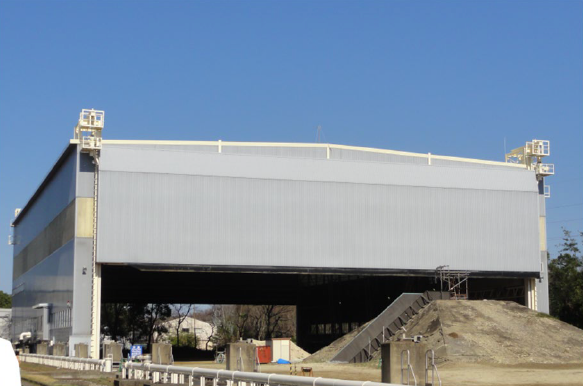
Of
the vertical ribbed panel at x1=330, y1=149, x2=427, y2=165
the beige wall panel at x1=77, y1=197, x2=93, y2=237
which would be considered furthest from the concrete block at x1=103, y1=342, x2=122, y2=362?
the vertical ribbed panel at x1=330, y1=149, x2=427, y2=165

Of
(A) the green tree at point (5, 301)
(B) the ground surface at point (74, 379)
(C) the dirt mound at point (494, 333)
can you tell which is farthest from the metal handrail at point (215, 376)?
(A) the green tree at point (5, 301)

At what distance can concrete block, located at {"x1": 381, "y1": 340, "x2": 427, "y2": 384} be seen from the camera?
63.5ft

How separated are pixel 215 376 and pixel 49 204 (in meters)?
45.7

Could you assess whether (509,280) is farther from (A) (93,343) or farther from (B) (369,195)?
(A) (93,343)

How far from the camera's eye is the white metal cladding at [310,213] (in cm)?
5141

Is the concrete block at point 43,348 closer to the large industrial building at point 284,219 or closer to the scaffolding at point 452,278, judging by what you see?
the large industrial building at point 284,219

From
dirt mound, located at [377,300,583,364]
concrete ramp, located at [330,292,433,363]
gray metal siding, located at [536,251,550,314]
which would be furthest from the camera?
gray metal siding, located at [536,251,550,314]

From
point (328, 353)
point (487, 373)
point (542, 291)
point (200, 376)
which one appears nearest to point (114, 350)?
point (328, 353)

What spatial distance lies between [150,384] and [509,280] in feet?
140

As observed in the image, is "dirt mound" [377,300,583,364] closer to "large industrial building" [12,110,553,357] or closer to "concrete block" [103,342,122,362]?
"large industrial building" [12,110,553,357]

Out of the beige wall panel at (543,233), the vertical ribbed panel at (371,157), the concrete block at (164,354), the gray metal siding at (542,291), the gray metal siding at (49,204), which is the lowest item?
the concrete block at (164,354)

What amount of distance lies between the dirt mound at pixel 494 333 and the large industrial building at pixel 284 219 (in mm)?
3915

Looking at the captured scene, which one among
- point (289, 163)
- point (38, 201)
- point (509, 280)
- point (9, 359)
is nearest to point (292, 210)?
point (289, 163)

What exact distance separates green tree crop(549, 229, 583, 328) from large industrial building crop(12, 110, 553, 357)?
1029 centimetres
